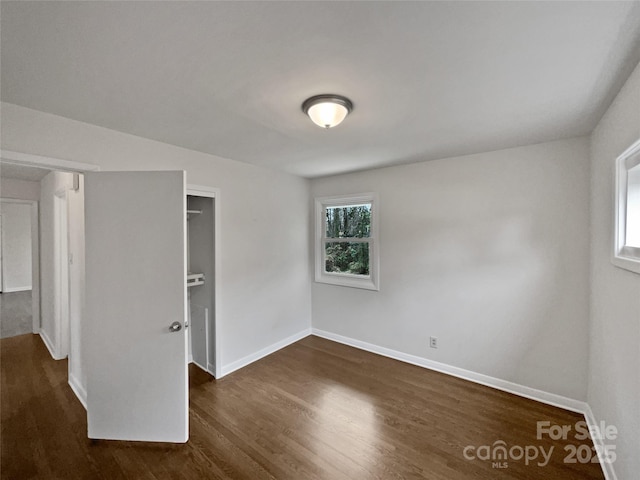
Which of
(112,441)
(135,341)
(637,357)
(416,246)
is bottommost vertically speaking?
(112,441)

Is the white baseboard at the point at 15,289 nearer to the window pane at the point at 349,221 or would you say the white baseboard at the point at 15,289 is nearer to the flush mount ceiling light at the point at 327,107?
the window pane at the point at 349,221

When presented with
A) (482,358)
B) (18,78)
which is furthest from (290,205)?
(482,358)

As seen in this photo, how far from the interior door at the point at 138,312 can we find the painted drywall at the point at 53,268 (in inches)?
53.5

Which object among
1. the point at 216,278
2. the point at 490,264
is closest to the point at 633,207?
the point at 490,264

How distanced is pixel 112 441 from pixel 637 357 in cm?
339

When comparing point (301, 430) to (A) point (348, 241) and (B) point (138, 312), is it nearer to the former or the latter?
(B) point (138, 312)

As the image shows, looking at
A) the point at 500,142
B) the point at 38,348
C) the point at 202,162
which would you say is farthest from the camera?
the point at 38,348

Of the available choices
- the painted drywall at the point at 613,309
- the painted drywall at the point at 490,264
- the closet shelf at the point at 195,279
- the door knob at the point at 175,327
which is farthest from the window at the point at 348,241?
the door knob at the point at 175,327

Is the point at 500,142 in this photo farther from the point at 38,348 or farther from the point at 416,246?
the point at 38,348

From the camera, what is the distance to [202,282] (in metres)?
3.10

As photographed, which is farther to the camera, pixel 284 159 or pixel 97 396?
pixel 284 159

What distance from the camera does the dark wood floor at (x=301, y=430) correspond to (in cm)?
176

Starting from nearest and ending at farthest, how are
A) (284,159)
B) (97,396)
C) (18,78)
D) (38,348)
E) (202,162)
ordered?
1. (18,78)
2. (97,396)
3. (202,162)
4. (284,159)
5. (38,348)

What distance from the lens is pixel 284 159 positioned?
→ 3070 millimetres
